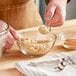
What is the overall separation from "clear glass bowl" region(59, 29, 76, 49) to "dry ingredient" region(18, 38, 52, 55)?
0.11 meters

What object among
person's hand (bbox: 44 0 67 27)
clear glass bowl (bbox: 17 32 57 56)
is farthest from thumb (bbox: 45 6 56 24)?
clear glass bowl (bbox: 17 32 57 56)

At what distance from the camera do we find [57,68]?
0.92 metres

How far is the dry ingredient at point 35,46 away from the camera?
3.23ft

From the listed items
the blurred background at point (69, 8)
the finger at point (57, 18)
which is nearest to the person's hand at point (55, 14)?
the finger at point (57, 18)

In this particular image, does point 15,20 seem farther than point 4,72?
Yes

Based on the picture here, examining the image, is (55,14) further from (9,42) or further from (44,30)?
(9,42)

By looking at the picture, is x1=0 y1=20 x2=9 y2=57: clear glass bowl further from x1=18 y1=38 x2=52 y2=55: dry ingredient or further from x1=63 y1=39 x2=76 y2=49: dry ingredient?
x1=63 y1=39 x2=76 y2=49: dry ingredient

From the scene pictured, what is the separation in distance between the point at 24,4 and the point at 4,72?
54cm

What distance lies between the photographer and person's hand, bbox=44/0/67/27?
1094mm

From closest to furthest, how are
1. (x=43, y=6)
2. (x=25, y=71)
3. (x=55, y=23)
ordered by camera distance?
(x=25, y=71)
(x=55, y=23)
(x=43, y=6)

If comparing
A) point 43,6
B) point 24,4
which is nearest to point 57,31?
point 24,4

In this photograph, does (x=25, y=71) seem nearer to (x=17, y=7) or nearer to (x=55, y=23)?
(x=55, y=23)

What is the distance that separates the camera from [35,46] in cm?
99

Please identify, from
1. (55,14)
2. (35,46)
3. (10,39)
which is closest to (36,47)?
(35,46)
